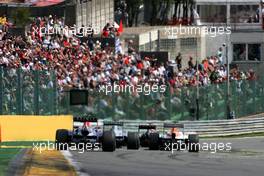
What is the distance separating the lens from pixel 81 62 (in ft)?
113

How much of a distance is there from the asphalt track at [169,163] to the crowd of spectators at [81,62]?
22.6ft

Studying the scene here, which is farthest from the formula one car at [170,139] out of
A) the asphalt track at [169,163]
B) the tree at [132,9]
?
the tree at [132,9]

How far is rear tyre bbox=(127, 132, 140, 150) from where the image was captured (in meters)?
26.7

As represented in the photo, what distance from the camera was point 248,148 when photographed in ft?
102

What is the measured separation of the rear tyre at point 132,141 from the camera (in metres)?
26.7

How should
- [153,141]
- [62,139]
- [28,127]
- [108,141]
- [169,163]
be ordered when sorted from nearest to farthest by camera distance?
[169,163] < [108,141] < [62,139] < [153,141] < [28,127]

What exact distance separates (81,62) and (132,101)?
8.20 ft

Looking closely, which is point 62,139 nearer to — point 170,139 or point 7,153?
point 170,139

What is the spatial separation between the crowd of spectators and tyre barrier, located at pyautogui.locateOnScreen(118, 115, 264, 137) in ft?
5.17

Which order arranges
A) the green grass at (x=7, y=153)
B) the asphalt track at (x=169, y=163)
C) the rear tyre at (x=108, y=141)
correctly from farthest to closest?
the rear tyre at (x=108, y=141)
the asphalt track at (x=169, y=163)
the green grass at (x=7, y=153)
